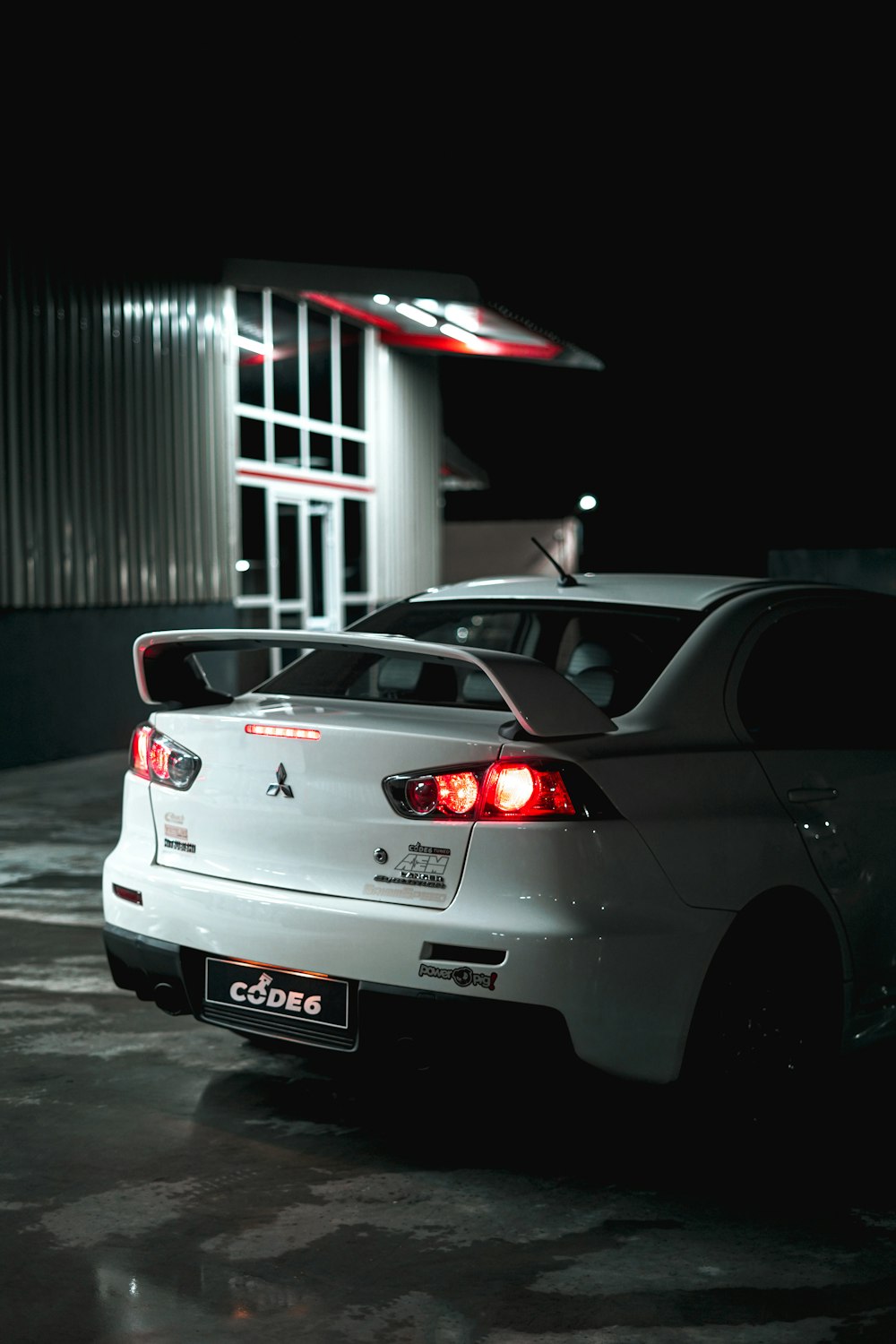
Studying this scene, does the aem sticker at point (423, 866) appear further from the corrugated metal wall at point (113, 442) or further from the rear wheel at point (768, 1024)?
the corrugated metal wall at point (113, 442)

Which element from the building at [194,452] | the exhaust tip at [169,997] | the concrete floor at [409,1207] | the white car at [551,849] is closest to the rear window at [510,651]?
the white car at [551,849]

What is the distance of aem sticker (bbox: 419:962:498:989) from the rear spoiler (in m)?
0.61

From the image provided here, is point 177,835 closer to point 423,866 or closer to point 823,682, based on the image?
point 423,866

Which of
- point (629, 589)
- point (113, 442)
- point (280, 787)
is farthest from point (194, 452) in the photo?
point (280, 787)

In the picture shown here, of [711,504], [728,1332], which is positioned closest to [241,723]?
[728,1332]

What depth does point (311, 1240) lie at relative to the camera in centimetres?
357

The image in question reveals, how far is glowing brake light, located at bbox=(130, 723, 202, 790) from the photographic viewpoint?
14.5 ft

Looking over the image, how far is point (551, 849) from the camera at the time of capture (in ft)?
12.3

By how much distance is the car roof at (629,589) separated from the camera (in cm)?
478

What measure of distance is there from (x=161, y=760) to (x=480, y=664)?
4.11ft

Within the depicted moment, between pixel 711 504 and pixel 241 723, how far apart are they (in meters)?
121

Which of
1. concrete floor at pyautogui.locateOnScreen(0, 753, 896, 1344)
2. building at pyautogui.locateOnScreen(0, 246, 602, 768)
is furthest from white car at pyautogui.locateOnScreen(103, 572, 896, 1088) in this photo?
building at pyautogui.locateOnScreen(0, 246, 602, 768)

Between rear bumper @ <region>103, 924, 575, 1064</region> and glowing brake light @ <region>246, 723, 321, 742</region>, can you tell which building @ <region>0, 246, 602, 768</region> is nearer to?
glowing brake light @ <region>246, 723, 321, 742</region>

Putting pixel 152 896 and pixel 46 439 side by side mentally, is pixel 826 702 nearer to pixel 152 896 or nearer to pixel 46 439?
pixel 152 896
